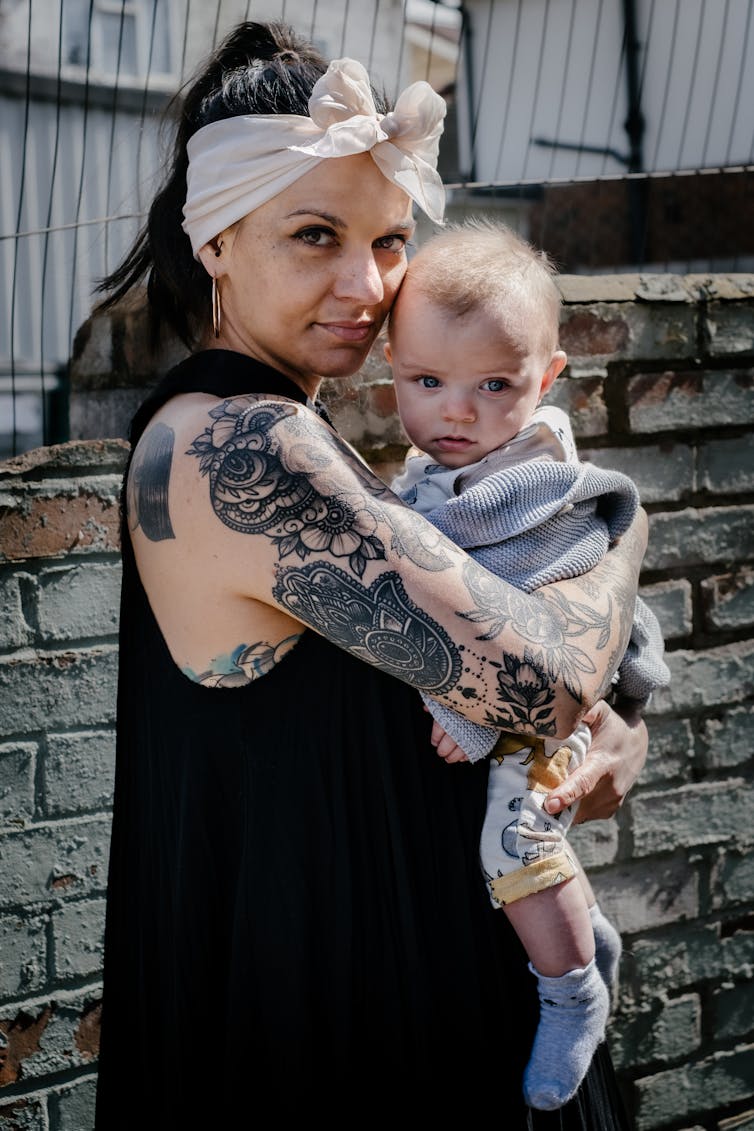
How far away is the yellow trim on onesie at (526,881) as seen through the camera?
5.43 feet

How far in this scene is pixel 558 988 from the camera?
169cm

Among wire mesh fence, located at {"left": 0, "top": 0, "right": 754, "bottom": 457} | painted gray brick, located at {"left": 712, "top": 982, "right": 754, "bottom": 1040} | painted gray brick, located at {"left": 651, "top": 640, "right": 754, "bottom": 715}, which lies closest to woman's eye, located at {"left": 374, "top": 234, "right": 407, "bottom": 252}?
painted gray brick, located at {"left": 651, "top": 640, "right": 754, "bottom": 715}

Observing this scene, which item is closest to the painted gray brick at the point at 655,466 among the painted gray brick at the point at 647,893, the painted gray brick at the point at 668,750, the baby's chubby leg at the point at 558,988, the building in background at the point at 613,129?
the painted gray brick at the point at 668,750

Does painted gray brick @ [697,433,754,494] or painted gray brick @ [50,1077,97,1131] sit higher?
painted gray brick @ [697,433,754,494]

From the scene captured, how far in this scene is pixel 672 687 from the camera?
278 centimetres

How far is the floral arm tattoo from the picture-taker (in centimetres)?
147

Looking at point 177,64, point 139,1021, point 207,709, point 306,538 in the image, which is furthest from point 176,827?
point 177,64

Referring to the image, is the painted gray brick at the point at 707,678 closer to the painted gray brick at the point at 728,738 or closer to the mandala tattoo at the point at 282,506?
the painted gray brick at the point at 728,738

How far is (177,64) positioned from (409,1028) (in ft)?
23.5

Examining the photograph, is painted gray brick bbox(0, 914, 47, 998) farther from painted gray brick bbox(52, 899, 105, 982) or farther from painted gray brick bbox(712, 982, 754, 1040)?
painted gray brick bbox(712, 982, 754, 1040)

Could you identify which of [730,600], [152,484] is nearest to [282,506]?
[152,484]

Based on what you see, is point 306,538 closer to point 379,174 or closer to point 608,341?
point 379,174

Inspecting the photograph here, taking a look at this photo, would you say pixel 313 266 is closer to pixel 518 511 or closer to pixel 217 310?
pixel 217 310

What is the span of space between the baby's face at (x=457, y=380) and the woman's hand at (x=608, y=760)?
1.63ft
